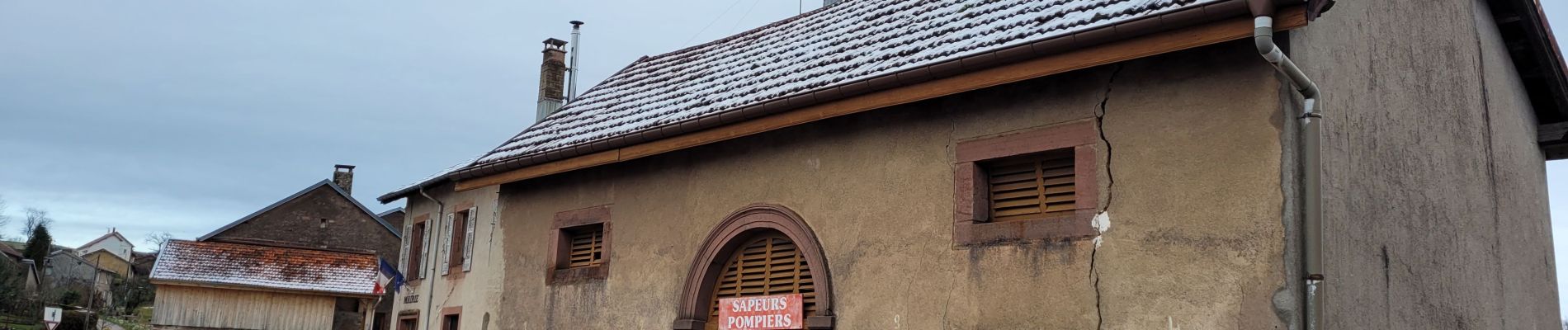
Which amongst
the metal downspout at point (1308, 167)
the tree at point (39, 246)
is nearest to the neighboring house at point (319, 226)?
the metal downspout at point (1308, 167)

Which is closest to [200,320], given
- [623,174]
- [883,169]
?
[623,174]

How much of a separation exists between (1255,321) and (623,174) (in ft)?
24.0

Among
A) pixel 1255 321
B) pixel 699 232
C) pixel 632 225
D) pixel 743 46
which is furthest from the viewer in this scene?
pixel 743 46

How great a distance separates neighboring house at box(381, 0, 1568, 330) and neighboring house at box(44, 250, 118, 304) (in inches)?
2003

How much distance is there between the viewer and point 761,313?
11.4 m

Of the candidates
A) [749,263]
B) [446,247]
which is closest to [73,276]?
[446,247]

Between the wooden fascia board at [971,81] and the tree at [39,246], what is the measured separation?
66424 millimetres

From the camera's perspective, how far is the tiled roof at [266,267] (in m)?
31.4

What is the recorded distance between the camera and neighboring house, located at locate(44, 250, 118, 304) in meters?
59.3

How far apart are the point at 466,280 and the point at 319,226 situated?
2501 cm

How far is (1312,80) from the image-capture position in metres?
8.23

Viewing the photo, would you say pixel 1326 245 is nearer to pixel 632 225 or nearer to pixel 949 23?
pixel 949 23

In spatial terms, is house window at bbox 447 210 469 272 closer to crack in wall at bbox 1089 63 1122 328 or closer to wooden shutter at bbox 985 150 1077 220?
wooden shutter at bbox 985 150 1077 220

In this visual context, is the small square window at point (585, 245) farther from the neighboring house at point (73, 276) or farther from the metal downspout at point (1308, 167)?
the neighboring house at point (73, 276)
